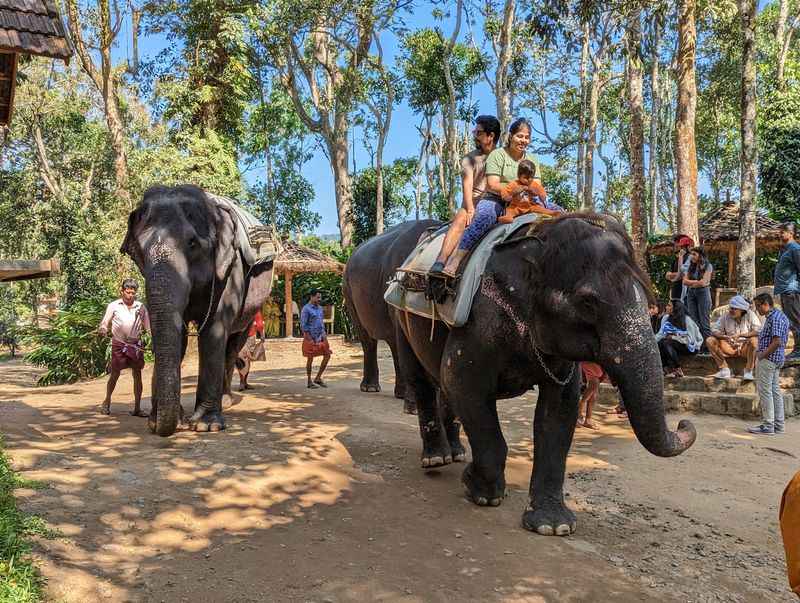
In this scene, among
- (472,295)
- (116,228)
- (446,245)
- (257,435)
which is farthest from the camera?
(116,228)

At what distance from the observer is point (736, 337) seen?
9102mm

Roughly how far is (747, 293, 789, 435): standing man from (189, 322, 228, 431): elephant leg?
5898 mm

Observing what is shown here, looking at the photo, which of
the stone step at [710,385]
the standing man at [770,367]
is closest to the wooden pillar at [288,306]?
the stone step at [710,385]

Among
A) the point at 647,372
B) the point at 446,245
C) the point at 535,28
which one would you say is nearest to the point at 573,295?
the point at 647,372

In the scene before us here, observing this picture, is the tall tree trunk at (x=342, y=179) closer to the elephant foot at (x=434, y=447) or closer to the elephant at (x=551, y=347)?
the elephant foot at (x=434, y=447)

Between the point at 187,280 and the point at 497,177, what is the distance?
2996 mm

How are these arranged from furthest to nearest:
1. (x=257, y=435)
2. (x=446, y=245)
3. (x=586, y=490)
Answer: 1. (x=257, y=435)
2. (x=586, y=490)
3. (x=446, y=245)

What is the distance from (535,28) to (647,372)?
859 centimetres

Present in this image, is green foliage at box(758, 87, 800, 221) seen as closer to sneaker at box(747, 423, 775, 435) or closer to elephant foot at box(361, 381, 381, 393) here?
sneaker at box(747, 423, 775, 435)

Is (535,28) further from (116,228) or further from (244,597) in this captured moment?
(116,228)

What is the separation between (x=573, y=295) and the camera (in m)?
3.74

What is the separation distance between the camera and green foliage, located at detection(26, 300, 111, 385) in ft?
41.4

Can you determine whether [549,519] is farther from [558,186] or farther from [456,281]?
[558,186]

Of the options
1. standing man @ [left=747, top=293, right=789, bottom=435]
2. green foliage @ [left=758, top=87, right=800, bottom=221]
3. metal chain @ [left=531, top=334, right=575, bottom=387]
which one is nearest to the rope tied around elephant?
metal chain @ [left=531, top=334, right=575, bottom=387]
